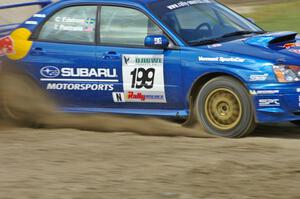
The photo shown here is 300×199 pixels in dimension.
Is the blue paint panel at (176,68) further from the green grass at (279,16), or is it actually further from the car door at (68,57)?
the green grass at (279,16)

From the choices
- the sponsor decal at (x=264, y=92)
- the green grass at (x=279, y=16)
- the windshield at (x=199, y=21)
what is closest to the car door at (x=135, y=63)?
the windshield at (x=199, y=21)

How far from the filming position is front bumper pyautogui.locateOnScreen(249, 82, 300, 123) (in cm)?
728

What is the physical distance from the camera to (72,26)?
845 centimetres

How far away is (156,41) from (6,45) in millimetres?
2062

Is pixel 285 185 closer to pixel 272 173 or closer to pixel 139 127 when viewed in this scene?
pixel 272 173

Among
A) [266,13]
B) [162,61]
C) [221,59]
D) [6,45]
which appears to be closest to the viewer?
[221,59]

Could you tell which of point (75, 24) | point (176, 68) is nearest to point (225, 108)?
point (176, 68)

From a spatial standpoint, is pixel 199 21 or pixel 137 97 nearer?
pixel 137 97

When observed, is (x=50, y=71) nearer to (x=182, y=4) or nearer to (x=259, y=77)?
(x=182, y=4)

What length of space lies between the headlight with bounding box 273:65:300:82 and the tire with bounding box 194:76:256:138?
38 centimetres

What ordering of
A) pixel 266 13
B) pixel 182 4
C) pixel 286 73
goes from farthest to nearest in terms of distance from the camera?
pixel 266 13
pixel 182 4
pixel 286 73

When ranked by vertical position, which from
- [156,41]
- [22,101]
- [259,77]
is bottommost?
[22,101]

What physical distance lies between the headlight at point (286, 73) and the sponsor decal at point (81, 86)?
192 cm

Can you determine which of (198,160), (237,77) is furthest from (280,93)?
(198,160)
